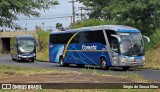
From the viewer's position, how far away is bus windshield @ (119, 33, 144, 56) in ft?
94.2

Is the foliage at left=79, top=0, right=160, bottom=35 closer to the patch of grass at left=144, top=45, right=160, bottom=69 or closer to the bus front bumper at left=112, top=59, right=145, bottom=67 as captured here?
the patch of grass at left=144, top=45, right=160, bottom=69

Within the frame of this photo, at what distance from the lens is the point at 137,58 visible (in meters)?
29.0

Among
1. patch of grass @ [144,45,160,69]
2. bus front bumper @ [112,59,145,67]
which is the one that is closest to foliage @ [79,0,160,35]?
patch of grass @ [144,45,160,69]

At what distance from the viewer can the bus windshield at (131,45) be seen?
28.7 metres

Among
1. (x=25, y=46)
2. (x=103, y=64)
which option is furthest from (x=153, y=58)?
(x=25, y=46)

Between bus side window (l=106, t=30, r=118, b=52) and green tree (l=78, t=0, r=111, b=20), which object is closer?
bus side window (l=106, t=30, r=118, b=52)

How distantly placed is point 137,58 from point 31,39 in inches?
919

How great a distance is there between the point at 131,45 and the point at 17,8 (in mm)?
8916

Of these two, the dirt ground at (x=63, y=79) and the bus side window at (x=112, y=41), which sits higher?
the bus side window at (x=112, y=41)

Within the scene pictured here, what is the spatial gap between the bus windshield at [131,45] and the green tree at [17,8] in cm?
559

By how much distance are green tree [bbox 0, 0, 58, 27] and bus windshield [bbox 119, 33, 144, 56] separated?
5.59m

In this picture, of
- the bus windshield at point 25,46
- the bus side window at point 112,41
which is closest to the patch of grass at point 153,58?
the bus side window at point 112,41

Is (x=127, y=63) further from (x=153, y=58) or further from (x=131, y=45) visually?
(x=153, y=58)

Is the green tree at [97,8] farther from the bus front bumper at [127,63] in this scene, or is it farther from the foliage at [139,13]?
the bus front bumper at [127,63]
